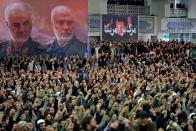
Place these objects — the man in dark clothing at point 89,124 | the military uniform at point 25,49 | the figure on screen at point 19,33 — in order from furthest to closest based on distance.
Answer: the figure on screen at point 19,33
the military uniform at point 25,49
the man in dark clothing at point 89,124

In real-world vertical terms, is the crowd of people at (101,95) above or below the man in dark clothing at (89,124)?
below

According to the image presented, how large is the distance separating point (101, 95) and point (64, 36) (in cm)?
1528

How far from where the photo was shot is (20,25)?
2923 cm

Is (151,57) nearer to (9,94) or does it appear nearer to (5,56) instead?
(5,56)

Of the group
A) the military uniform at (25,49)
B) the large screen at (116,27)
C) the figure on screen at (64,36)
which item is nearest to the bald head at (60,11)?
the figure on screen at (64,36)

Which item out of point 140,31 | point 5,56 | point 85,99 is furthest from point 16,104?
point 140,31

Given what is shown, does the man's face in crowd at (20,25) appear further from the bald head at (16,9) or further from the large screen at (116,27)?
the large screen at (116,27)

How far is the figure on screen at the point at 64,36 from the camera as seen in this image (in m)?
30.3

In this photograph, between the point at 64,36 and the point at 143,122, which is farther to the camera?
the point at 64,36

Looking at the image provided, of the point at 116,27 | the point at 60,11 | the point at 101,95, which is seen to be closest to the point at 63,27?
the point at 60,11

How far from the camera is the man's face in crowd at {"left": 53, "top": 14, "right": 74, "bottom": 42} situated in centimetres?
3030

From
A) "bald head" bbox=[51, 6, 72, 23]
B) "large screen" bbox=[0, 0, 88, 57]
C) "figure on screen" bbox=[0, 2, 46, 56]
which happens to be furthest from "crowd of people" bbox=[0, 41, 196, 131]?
"bald head" bbox=[51, 6, 72, 23]

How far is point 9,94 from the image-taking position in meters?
15.8

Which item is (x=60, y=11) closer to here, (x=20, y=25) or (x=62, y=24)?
(x=62, y=24)
